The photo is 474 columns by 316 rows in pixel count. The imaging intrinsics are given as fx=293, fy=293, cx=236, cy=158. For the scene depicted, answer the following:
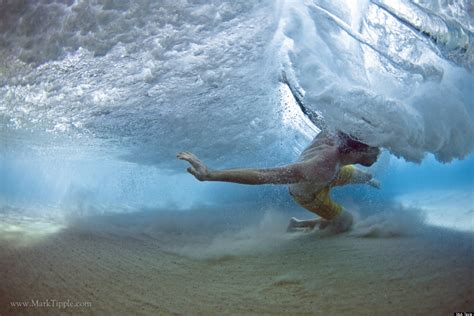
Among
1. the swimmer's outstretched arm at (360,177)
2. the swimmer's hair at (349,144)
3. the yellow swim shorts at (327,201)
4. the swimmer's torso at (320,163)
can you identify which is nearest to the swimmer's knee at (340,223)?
the yellow swim shorts at (327,201)

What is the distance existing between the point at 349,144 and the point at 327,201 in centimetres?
152

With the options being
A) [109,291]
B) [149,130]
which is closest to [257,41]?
[109,291]

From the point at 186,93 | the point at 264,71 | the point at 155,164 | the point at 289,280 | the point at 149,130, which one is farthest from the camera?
the point at 155,164

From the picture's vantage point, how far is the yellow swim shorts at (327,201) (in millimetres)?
7098

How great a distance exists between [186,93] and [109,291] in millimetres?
9371

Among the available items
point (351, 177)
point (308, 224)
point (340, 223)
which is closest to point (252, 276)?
point (340, 223)

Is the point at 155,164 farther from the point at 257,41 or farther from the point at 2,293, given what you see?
the point at 2,293

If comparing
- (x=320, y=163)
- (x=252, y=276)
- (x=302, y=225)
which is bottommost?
(x=302, y=225)

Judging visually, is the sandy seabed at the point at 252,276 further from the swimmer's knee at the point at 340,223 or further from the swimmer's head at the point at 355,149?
the swimmer's head at the point at 355,149

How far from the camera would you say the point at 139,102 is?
529 inches

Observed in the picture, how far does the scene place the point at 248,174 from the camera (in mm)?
5422

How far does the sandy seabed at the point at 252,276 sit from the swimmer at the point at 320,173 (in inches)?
31.7

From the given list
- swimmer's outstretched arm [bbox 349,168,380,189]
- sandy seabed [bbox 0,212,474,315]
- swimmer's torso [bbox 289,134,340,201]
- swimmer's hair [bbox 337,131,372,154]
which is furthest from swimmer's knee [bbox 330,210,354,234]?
swimmer's hair [bbox 337,131,372,154]

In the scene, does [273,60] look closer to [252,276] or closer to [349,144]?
[349,144]
